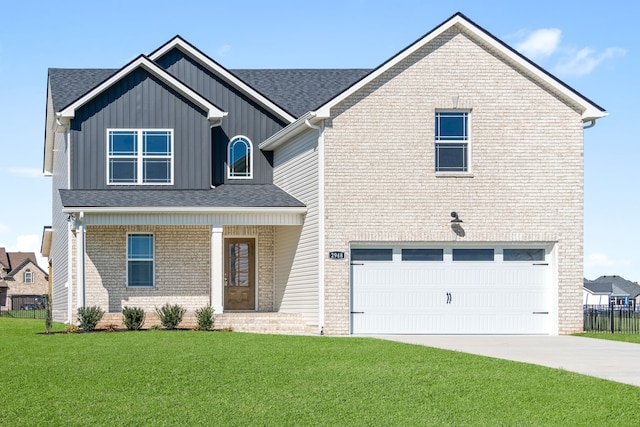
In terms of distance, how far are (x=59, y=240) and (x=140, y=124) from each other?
6.83 m

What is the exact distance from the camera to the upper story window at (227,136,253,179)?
29.2 metres

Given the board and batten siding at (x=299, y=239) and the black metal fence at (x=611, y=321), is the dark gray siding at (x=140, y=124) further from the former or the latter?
the black metal fence at (x=611, y=321)

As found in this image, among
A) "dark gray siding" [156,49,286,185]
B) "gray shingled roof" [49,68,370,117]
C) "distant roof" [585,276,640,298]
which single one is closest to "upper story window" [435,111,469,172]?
"gray shingled roof" [49,68,370,117]

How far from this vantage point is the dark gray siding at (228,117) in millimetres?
29141

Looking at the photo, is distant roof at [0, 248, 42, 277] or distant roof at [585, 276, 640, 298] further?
distant roof at [585, 276, 640, 298]

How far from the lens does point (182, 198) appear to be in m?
26.7

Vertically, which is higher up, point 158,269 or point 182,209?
point 182,209

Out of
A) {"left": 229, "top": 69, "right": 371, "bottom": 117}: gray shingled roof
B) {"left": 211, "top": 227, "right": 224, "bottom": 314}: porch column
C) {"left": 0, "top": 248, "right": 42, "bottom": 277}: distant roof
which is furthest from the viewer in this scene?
{"left": 0, "top": 248, "right": 42, "bottom": 277}: distant roof

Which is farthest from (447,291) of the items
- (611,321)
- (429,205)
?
(611,321)

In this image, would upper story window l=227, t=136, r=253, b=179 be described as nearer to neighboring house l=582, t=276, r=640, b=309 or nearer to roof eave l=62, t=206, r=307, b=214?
roof eave l=62, t=206, r=307, b=214

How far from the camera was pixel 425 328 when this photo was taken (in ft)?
80.6

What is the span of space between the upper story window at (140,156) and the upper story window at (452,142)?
832 centimetres

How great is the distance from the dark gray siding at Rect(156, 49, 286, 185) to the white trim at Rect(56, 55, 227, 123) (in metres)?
1.32

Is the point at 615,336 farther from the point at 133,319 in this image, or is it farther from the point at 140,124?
the point at 140,124
